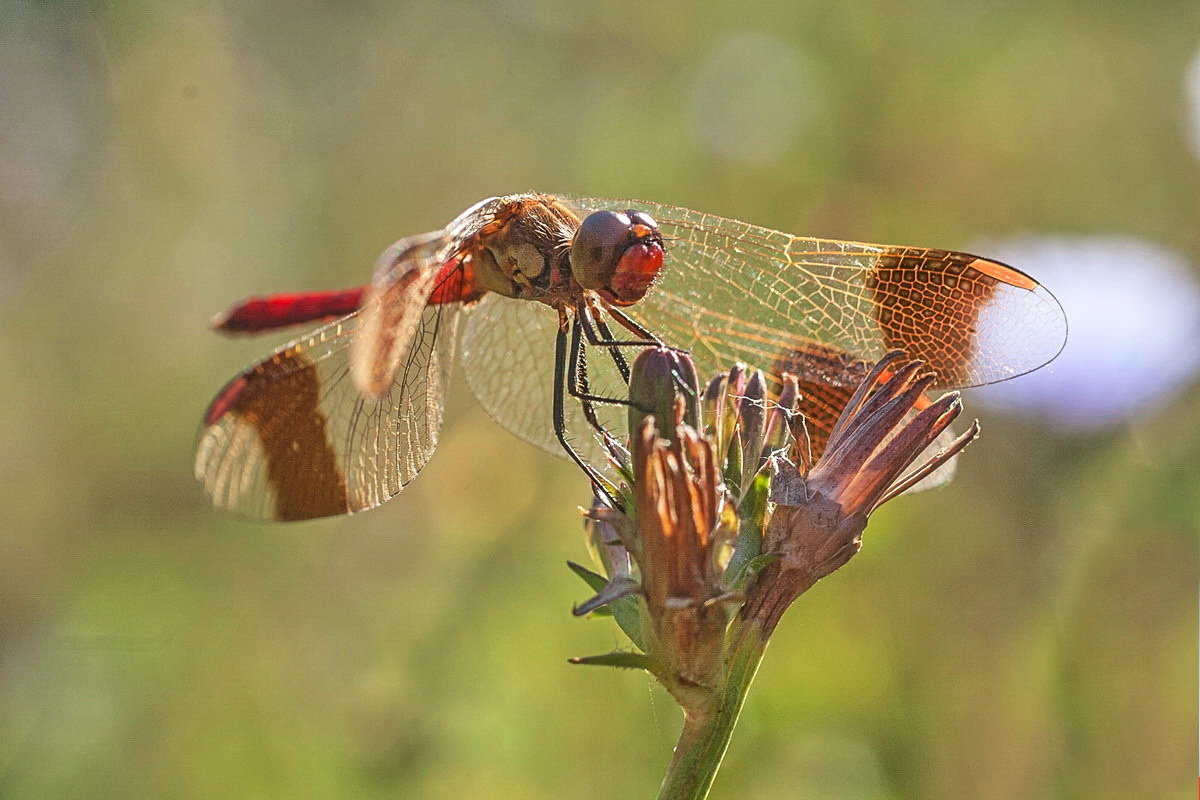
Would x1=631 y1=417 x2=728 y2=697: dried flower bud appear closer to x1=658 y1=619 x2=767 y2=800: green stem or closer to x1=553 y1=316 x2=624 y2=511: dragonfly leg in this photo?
x1=658 y1=619 x2=767 y2=800: green stem

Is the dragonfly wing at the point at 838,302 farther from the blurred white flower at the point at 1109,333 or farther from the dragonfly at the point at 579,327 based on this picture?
the blurred white flower at the point at 1109,333

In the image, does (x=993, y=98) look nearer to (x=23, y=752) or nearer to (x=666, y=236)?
(x=666, y=236)

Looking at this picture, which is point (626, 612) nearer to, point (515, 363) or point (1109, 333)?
point (515, 363)

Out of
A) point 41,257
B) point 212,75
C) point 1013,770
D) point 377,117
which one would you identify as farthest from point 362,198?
point 1013,770

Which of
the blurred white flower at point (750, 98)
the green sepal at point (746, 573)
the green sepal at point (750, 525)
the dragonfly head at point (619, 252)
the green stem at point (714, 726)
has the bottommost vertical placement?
the green stem at point (714, 726)

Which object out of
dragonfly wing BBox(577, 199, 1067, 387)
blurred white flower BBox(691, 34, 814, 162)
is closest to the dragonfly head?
dragonfly wing BBox(577, 199, 1067, 387)

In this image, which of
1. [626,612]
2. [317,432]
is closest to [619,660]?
[626,612]

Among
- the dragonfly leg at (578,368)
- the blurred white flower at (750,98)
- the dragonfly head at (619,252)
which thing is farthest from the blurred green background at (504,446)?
the dragonfly head at (619,252)
